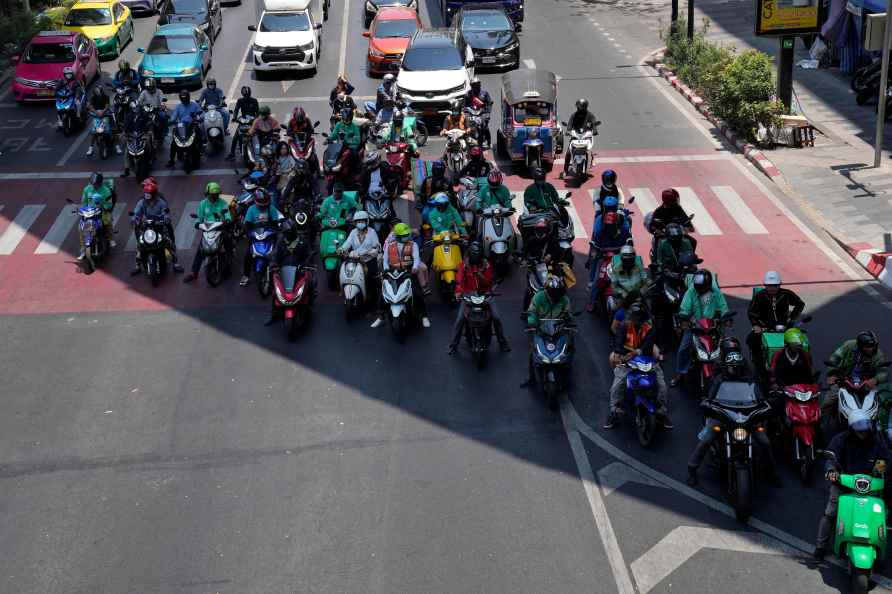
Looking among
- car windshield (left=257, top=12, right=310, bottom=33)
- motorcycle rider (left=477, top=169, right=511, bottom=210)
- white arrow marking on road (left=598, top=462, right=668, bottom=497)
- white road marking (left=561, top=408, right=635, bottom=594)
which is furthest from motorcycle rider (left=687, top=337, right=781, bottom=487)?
car windshield (left=257, top=12, right=310, bottom=33)

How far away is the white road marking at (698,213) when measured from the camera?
22.0 meters

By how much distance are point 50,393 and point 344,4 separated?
109 feet

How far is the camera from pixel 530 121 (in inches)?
1027

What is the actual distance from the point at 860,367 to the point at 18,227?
16699 millimetres

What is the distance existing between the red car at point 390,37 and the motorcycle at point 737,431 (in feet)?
74.4

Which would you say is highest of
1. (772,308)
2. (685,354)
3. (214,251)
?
(772,308)

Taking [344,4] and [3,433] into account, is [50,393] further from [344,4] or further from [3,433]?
[344,4]

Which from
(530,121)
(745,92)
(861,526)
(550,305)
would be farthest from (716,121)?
(861,526)

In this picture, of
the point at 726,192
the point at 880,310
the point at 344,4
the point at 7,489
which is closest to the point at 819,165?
the point at 726,192

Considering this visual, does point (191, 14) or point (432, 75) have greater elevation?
point (191, 14)

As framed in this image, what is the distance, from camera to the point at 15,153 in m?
28.7

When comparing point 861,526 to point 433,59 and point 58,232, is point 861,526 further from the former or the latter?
point 433,59

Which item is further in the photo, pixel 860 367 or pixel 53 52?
pixel 53 52

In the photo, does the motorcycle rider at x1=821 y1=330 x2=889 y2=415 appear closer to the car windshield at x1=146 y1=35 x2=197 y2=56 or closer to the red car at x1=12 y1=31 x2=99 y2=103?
the car windshield at x1=146 y1=35 x2=197 y2=56
